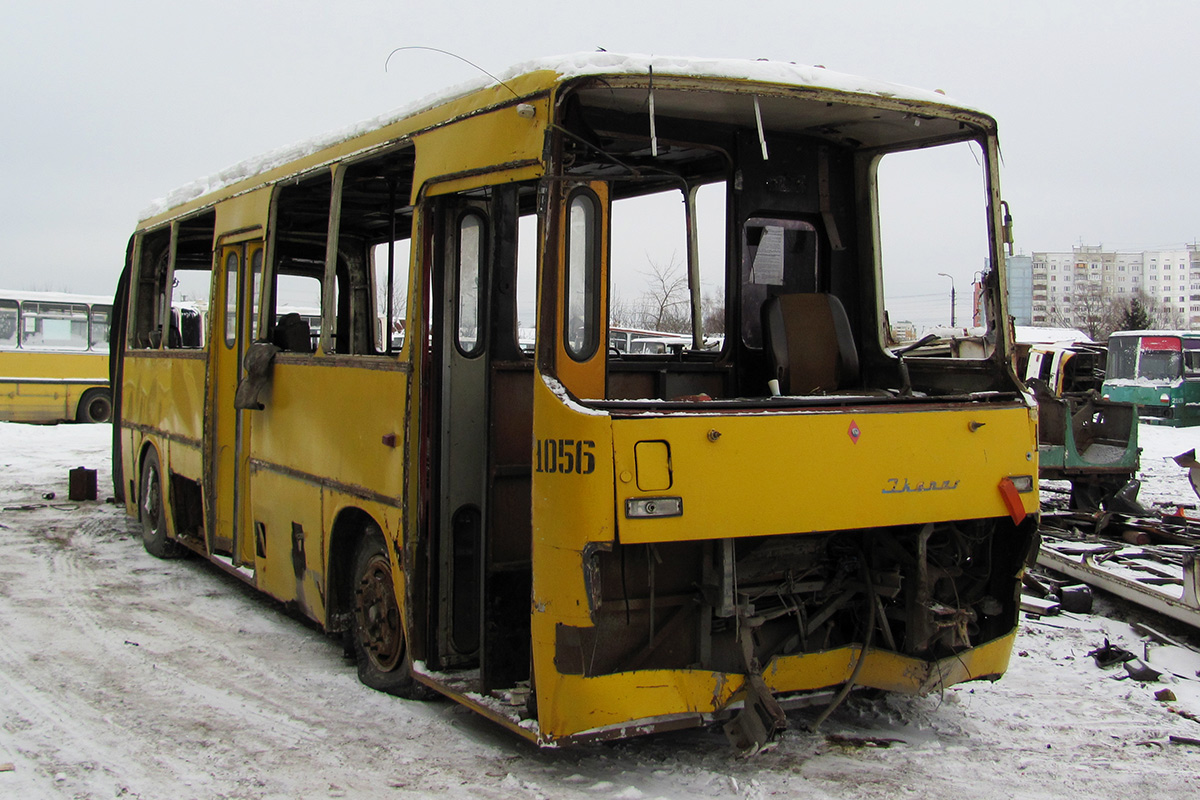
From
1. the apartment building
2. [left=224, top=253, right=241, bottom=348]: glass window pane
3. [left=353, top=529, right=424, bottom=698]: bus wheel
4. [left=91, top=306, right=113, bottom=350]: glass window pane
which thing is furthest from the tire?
the apartment building

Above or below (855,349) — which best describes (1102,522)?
below

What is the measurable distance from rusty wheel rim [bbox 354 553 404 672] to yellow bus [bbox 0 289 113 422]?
1981 cm

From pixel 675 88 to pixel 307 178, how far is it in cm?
326

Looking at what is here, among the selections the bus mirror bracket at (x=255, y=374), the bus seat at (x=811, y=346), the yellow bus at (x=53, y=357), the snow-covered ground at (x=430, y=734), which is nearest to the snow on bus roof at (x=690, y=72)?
the bus seat at (x=811, y=346)

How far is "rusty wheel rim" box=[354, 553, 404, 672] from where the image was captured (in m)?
5.75

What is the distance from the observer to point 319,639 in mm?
7043

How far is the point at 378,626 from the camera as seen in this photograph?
19.5ft

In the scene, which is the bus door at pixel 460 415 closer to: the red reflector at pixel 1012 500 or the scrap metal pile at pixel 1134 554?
the red reflector at pixel 1012 500

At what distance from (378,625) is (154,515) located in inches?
194

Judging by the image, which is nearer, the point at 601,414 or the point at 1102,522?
the point at 601,414

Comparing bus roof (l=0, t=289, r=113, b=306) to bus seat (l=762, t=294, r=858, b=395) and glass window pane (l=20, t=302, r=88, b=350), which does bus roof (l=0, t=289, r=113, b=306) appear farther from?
bus seat (l=762, t=294, r=858, b=395)

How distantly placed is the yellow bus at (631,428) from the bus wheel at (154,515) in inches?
117

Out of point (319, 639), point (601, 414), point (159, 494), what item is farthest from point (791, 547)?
point (159, 494)

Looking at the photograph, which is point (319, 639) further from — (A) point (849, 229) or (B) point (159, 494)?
(A) point (849, 229)
